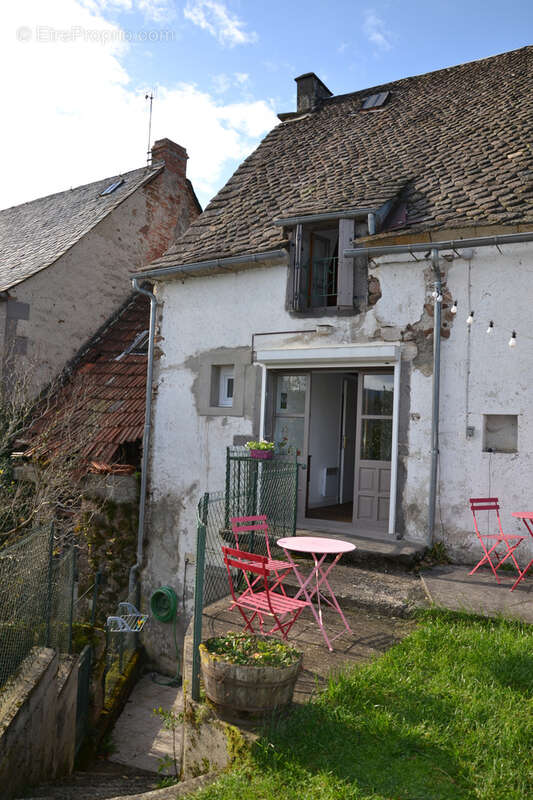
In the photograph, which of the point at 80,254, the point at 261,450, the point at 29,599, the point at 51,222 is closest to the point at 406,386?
the point at 261,450

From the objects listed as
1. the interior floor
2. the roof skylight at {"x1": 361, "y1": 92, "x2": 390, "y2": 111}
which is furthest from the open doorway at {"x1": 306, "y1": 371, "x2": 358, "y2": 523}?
the roof skylight at {"x1": 361, "y1": 92, "x2": 390, "y2": 111}

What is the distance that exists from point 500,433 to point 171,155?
12.1 m

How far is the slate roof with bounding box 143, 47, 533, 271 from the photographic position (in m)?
8.73

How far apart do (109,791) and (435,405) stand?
577 cm

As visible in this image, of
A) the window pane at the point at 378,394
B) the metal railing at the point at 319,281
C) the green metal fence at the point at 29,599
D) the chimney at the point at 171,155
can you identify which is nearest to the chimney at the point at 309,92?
the chimney at the point at 171,155

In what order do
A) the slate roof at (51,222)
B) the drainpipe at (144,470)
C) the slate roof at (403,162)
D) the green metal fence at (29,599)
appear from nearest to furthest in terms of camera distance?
1. the green metal fence at (29,599)
2. the slate roof at (403,162)
3. the drainpipe at (144,470)
4. the slate roof at (51,222)

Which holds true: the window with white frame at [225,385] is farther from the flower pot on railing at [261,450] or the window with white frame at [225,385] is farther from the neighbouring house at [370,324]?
the flower pot on railing at [261,450]

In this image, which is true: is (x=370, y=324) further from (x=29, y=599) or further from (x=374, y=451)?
(x=29, y=599)

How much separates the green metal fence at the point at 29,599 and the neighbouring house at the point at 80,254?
22.4ft

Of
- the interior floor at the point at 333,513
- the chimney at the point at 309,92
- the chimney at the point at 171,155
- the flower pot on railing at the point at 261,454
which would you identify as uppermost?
the chimney at the point at 309,92

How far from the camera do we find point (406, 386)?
335 inches

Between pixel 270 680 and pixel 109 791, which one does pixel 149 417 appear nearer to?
pixel 109 791

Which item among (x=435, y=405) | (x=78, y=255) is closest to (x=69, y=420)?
Result: (x=78, y=255)

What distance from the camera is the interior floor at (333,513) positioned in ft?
32.5
